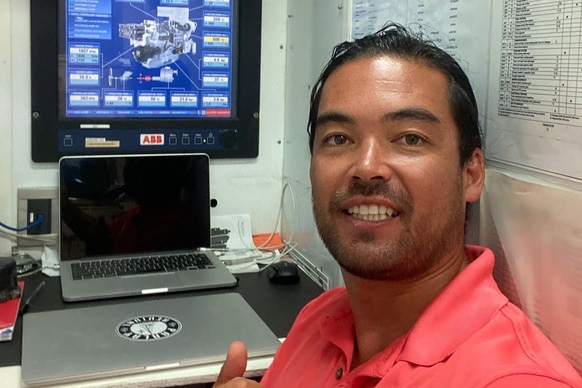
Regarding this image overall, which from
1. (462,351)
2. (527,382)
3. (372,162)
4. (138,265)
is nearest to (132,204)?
(138,265)

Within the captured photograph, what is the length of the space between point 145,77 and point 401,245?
1.23 metres

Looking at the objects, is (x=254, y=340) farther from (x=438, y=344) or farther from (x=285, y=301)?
(x=438, y=344)

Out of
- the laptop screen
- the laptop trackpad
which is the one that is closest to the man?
the laptop trackpad

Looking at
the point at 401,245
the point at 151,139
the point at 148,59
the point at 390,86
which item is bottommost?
the point at 401,245

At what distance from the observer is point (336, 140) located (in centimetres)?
102

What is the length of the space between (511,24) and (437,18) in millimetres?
236

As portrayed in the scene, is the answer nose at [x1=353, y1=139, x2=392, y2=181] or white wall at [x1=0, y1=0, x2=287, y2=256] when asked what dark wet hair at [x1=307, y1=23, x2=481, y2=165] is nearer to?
nose at [x1=353, y1=139, x2=392, y2=181]

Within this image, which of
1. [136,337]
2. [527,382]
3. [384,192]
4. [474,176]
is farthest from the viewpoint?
[136,337]

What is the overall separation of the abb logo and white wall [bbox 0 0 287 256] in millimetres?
176

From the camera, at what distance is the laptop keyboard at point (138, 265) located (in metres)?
1.73

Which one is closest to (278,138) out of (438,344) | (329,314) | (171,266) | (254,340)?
(171,266)

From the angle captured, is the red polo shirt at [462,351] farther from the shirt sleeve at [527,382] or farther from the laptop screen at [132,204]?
the laptop screen at [132,204]

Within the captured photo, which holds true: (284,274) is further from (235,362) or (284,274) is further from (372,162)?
(372,162)

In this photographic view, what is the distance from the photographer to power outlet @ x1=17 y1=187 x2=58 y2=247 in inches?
73.9
